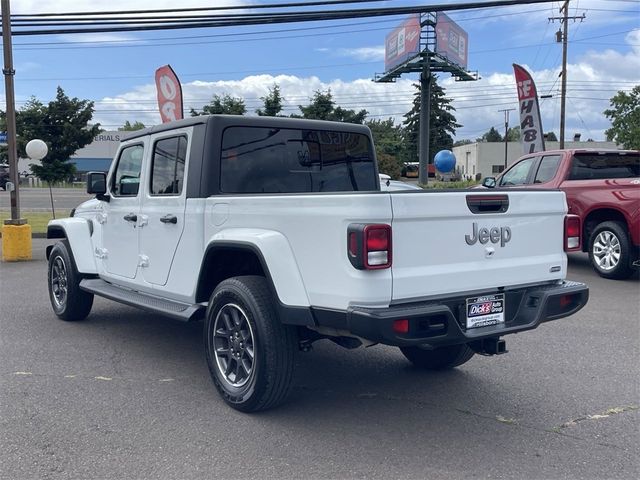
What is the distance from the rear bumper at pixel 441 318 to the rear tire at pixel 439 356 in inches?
36.0

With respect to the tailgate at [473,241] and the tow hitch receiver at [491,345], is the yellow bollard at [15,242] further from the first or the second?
the tailgate at [473,241]

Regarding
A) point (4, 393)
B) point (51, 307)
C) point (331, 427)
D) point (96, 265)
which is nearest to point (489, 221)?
point (331, 427)

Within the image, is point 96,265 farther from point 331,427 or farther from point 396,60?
point 396,60

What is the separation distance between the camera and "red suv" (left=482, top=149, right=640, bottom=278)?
9.10m

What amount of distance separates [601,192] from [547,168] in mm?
1148

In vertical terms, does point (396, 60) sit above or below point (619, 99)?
above

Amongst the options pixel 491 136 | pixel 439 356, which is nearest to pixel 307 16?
pixel 439 356

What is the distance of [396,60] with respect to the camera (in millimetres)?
43031

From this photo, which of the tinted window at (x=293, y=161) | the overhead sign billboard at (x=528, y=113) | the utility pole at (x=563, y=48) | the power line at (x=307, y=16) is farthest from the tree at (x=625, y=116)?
the tinted window at (x=293, y=161)

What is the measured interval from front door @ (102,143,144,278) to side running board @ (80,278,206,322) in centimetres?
16

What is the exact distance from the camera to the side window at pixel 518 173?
1066 centimetres

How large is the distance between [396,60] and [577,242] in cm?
4058

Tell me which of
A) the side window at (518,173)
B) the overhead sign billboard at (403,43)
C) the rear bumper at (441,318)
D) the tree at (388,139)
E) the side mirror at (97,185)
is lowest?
the rear bumper at (441,318)

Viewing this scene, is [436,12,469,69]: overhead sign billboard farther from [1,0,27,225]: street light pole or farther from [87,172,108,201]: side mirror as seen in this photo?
[87,172,108,201]: side mirror
